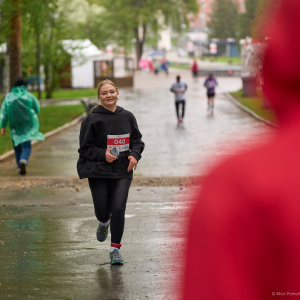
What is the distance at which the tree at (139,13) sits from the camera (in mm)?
88125

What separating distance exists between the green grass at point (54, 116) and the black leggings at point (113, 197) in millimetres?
12674

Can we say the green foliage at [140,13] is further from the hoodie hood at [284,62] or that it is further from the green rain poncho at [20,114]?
the hoodie hood at [284,62]

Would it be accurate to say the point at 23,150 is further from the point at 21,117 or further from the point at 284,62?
the point at 284,62

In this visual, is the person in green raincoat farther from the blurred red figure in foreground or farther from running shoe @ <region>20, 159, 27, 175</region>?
the blurred red figure in foreground

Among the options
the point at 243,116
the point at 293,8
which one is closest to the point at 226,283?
the point at 293,8

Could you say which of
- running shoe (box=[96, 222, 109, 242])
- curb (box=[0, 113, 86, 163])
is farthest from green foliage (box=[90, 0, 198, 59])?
running shoe (box=[96, 222, 109, 242])

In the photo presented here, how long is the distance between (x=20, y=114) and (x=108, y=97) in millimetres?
7530

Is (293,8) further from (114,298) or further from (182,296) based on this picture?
(114,298)

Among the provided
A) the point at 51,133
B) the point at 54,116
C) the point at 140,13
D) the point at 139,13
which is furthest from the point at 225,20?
the point at 51,133

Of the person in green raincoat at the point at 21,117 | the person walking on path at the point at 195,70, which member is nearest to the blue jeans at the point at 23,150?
the person in green raincoat at the point at 21,117

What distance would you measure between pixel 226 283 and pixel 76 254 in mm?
6487

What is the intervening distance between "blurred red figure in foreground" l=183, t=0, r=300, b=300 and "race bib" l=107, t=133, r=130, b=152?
541 cm

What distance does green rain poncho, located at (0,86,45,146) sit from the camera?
46.5 feet

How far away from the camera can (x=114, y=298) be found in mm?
6246
